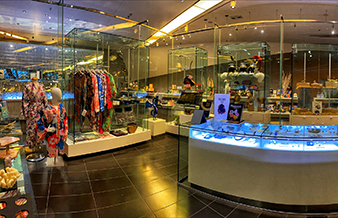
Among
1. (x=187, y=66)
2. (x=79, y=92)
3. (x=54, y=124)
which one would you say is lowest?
(x=54, y=124)

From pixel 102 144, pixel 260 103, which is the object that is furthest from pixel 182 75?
pixel 102 144

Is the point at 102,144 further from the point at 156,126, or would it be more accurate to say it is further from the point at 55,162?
the point at 156,126

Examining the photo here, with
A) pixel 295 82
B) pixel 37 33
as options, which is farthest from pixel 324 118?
pixel 37 33

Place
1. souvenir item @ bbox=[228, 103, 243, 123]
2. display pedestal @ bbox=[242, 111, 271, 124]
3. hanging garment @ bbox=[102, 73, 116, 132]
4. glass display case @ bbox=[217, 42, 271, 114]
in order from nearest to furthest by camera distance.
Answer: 1. souvenir item @ bbox=[228, 103, 243, 123]
2. hanging garment @ bbox=[102, 73, 116, 132]
3. glass display case @ bbox=[217, 42, 271, 114]
4. display pedestal @ bbox=[242, 111, 271, 124]

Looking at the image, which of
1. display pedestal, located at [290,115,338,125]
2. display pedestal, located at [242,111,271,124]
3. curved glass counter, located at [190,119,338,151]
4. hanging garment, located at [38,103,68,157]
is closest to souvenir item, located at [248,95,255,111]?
display pedestal, located at [242,111,271,124]

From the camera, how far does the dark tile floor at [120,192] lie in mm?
2477

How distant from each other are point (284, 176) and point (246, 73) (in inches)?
134

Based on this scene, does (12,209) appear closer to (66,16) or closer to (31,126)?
(31,126)

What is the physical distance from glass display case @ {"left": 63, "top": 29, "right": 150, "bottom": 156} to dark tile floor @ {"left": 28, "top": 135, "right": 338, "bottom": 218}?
2.49 ft

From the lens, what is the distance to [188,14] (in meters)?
6.50

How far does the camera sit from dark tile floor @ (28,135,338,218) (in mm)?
2477

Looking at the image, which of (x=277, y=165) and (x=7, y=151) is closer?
(x=7, y=151)

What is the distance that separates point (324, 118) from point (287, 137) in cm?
412

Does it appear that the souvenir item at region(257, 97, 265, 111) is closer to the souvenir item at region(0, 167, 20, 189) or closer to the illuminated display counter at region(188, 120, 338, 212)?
the illuminated display counter at region(188, 120, 338, 212)
